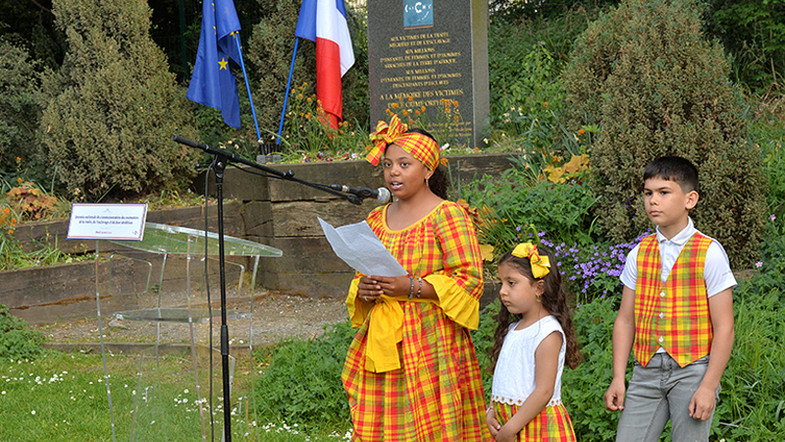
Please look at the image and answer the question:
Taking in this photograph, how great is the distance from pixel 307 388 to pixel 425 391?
1796 mm

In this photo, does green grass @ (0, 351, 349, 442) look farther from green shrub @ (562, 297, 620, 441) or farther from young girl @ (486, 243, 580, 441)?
green shrub @ (562, 297, 620, 441)

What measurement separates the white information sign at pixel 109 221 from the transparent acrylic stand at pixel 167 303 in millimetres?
108

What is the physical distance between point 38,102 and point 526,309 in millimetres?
7261

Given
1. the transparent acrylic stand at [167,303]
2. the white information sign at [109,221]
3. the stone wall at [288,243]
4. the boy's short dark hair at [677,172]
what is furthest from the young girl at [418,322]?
the stone wall at [288,243]

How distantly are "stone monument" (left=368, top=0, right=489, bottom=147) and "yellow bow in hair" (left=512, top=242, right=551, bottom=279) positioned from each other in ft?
16.6

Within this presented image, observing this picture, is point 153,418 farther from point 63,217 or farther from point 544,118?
point 63,217

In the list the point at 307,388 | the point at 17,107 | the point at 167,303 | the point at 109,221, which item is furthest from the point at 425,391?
the point at 17,107

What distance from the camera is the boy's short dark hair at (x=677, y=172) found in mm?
2646

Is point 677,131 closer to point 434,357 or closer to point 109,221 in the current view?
point 434,357

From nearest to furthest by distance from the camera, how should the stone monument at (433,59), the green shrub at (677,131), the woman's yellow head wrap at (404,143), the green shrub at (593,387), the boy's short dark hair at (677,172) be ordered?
the boy's short dark hair at (677,172), the woman's yellow head wrap at (404,143), the green shrub at (593,387), the green shrub at (677,131), the stone monument at (433,59)

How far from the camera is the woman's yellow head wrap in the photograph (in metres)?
2.95

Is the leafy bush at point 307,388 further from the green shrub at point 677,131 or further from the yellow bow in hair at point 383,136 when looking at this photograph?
the green shrub at point 677,131

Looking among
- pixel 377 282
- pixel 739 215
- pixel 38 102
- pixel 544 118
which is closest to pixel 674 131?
pixel 739 215

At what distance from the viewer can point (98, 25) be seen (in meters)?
8.22
